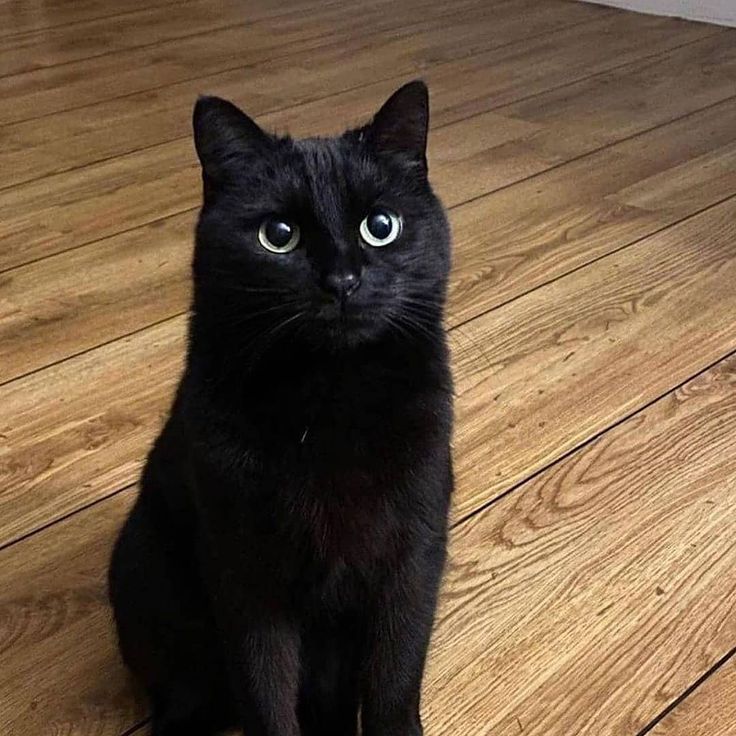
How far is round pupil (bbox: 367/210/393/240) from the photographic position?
30.5 inches

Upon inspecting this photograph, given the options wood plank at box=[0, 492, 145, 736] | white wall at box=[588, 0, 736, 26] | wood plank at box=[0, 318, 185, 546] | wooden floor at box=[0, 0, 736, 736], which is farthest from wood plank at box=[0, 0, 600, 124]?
wood plank at box=[0, 492, 145, 736]

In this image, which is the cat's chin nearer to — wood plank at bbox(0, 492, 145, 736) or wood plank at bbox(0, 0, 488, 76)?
wood plank at bbox(0, 492, 145, 736)

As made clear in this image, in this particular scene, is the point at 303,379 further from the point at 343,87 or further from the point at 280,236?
the point at 343,87

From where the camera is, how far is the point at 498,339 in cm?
150

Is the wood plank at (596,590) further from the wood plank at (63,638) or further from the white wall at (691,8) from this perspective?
the white wall at (691,8)

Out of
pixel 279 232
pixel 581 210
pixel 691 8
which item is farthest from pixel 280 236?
pixel 691 8

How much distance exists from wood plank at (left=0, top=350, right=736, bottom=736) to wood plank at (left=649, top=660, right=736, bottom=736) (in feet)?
0.05

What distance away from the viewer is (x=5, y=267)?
1.68m

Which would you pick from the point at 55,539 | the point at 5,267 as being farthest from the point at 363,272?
the point at 5,267

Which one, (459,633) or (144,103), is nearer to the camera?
(459,633)

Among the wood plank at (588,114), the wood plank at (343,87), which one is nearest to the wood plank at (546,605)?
the wood plank at (588,114)

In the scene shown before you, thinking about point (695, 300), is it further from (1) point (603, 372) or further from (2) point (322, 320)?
(2) point (322, 320)

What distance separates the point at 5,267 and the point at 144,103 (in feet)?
2.52

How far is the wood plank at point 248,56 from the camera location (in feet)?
7.93
